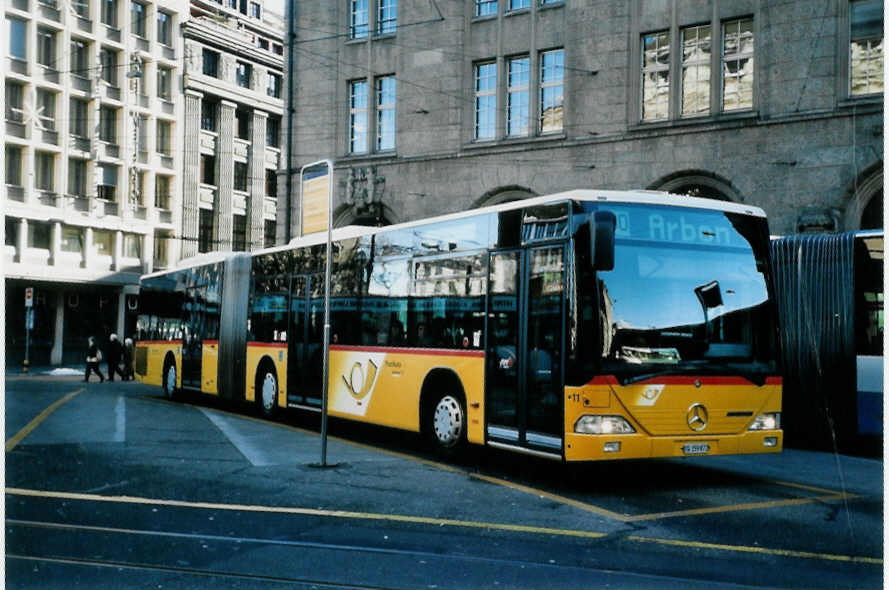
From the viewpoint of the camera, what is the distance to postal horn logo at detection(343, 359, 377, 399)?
49.8 feet

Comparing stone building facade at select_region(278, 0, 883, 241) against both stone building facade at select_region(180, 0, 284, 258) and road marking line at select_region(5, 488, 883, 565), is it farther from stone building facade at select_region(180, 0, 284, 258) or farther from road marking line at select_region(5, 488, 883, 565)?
road marking line at select_region(5, 488, 883, 565)

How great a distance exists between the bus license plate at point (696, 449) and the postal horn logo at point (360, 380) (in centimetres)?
536

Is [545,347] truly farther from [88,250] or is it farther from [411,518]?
[88,250]

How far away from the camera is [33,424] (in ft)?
55.1

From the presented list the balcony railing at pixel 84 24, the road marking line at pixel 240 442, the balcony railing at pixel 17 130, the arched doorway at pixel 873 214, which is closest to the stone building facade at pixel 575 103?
the arched doorway at pixel 873 214

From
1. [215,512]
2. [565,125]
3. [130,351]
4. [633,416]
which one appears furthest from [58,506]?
[130,351]

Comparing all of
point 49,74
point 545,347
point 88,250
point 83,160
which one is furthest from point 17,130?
point 88,250

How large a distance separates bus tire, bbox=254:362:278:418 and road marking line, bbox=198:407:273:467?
28.3 inches

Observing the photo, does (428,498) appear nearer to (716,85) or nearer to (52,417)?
(52,417)

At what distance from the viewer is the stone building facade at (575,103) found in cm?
2177

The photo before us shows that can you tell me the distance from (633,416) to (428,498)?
6.96 feet

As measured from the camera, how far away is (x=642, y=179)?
25.0 meters

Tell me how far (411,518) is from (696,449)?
3.29 meters

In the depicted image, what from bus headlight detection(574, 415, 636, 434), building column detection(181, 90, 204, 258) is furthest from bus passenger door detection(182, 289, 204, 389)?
building column detection(181, 90, 204, 258)
